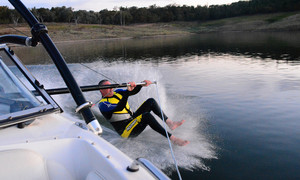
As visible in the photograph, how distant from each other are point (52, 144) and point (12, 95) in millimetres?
Answer: 919

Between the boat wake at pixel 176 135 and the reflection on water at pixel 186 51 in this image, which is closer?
the boat wake at pixel 176 135

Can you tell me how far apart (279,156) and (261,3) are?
98957 mm

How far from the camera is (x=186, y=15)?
105 meters

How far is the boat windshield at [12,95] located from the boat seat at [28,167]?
0.63 metres

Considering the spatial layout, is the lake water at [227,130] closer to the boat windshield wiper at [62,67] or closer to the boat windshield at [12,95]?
the boat windshield at [12,95]

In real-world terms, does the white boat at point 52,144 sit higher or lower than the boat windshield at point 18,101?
lower

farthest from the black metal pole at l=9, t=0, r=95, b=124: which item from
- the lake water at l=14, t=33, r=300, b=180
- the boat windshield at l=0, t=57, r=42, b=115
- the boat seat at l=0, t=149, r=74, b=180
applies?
the lake water at l=14, t=33, r=300, b=180

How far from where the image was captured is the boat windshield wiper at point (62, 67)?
2328 mm

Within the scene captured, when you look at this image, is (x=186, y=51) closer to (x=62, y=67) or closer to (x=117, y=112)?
(x=117, y=112)

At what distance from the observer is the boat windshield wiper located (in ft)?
7.64

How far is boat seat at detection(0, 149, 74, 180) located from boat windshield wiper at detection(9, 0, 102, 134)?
0.46 m

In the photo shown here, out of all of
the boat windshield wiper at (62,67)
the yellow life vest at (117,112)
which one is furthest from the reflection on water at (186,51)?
the boat windshield wiper at (62,67)

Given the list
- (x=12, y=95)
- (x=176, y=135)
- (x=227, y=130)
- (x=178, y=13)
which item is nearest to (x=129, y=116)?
(x=176, y=135)

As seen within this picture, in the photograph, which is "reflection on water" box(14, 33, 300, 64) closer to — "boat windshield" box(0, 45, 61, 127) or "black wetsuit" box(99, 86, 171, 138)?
"black wetsuit" box(99, 86, 171, 138)
